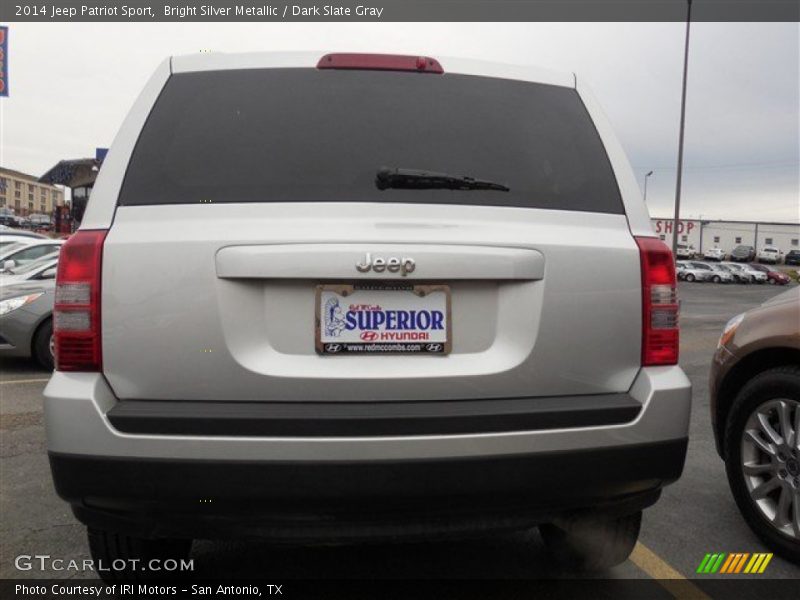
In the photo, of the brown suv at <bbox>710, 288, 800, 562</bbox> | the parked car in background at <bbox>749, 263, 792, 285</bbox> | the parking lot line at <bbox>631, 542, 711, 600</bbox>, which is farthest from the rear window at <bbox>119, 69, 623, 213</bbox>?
the parked car in background at <bbox>749, 263, 792, 285</bbox>

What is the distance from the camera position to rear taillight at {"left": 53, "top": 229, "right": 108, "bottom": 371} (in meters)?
1.89

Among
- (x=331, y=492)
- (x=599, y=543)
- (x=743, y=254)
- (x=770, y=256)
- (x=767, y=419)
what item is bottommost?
(x=770, y=256)

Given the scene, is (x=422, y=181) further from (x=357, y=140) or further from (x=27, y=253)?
(x=27, y=253)

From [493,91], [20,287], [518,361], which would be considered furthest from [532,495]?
[20,287]

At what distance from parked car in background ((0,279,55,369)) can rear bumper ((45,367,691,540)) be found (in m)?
6.28

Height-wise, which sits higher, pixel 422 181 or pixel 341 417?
pixel 422 181

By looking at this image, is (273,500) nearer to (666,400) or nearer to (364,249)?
(364,249)

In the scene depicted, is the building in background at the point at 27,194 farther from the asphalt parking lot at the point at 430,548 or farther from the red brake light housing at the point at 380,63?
A: the red brake light housing at the point at 380,63

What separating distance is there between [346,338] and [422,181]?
0.55 meters

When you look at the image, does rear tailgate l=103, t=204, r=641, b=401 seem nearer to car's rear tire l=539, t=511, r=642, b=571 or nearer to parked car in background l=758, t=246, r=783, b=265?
car's rear tire l=539, t=511, r=642, b=571

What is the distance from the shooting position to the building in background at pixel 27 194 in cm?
11744

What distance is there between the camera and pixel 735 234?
3051 inches

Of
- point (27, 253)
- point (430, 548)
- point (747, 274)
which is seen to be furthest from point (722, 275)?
point (430, 548)

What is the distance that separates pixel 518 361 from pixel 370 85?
1.06m
